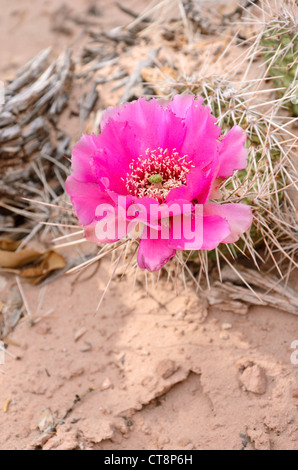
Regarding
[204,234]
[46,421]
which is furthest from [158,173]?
[46,421]

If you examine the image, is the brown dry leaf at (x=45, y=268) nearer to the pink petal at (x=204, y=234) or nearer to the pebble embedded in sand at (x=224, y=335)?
the pebble embedded in sand at (x=224, y=335)

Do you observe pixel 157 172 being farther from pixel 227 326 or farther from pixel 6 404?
pixel 6 404

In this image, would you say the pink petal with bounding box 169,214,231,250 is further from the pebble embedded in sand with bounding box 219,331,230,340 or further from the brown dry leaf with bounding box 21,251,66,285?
the brown dry leaf with bounding box 21,251,66,285

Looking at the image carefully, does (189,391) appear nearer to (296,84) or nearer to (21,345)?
A: (21,345)

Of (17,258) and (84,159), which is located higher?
(84,159)

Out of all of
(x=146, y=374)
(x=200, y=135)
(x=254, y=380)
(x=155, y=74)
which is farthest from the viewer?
(x=155, y=74)

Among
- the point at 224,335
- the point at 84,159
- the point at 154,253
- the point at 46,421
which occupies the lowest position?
the point at 46,421

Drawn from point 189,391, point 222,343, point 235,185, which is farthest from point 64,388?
point 235,185
